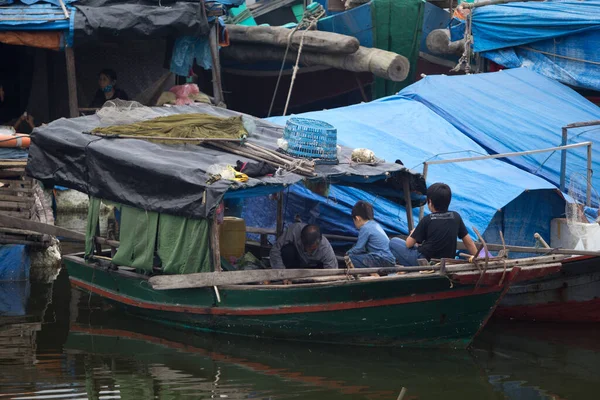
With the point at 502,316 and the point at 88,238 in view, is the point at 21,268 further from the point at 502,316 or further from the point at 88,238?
the point at 502,316

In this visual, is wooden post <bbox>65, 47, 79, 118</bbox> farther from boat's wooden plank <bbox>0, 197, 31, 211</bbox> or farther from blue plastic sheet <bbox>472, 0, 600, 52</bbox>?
blue plastic sheet <bbox>472, 0, 600, 52</bbox>

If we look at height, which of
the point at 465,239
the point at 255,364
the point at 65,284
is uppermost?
the point at 465,239

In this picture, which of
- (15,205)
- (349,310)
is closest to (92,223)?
(15,205)

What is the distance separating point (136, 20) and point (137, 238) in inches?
217

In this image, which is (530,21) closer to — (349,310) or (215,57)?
(215,57)

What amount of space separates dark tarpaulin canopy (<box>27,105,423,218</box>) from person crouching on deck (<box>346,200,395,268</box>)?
363 mm

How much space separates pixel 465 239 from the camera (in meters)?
9.28

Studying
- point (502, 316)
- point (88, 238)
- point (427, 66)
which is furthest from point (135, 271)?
point (427, 66)

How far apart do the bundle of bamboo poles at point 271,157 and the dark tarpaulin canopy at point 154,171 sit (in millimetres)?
93

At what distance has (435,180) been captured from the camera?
12188 mm

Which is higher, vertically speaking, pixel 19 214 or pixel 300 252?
pixel 300 252

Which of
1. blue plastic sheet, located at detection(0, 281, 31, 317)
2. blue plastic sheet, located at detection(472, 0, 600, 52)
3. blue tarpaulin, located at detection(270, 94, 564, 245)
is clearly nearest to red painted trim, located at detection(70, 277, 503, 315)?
blue plastic sheet, located at detection(0, 281, 31, 317)

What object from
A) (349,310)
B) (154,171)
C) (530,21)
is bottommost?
(349,310)

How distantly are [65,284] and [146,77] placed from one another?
201 inches
